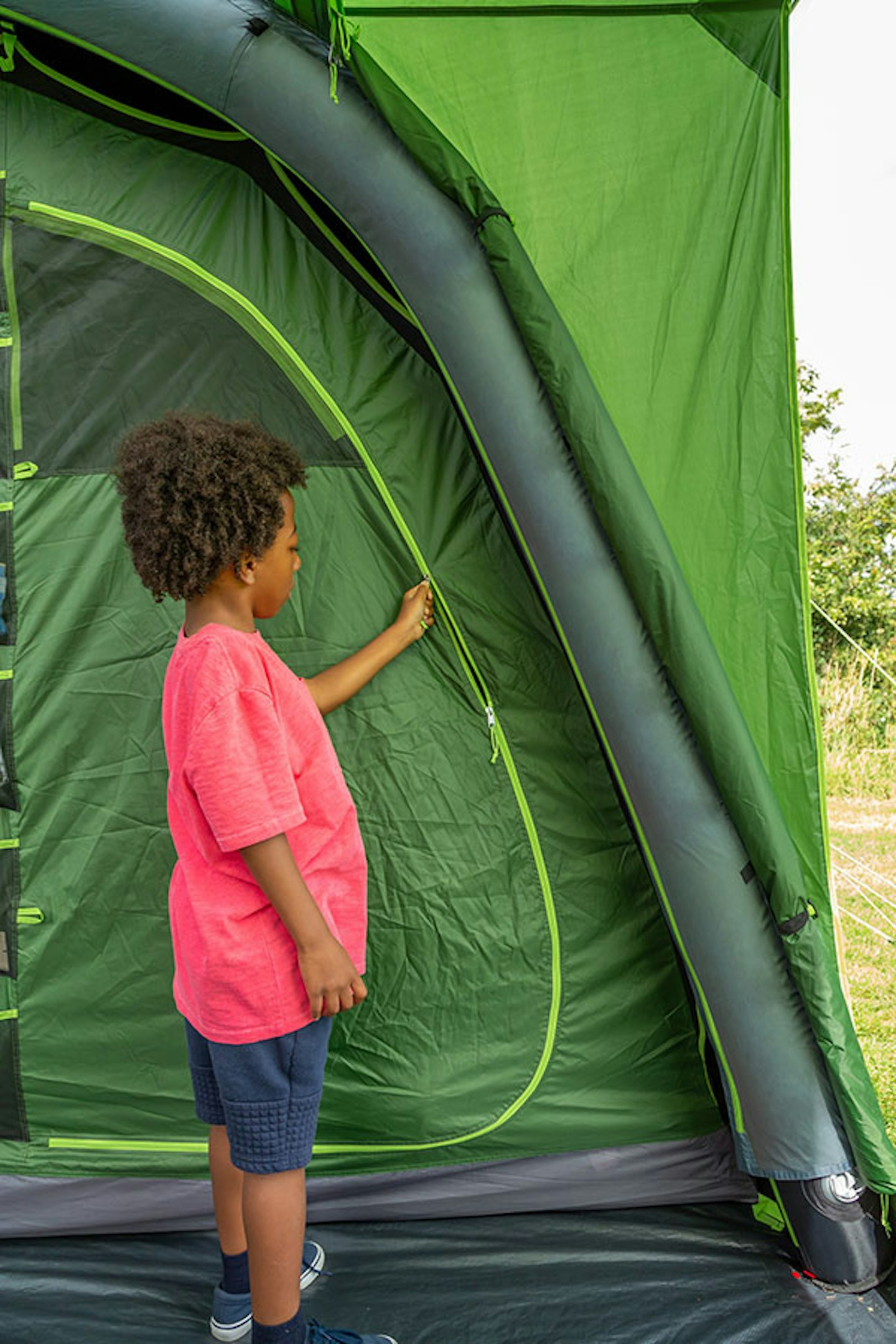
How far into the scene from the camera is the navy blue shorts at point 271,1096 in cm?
140

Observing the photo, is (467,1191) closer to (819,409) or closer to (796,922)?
(796,922)

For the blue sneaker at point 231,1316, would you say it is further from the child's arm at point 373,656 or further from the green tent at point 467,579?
the child's arm at point 373,656

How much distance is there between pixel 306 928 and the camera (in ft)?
4.45

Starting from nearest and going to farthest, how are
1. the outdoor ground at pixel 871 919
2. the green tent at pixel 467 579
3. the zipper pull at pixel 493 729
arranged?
the green tent at pixel 467 579 → the zipper pull at pixel 493 729 → the outdoor ground at pixel 871 919

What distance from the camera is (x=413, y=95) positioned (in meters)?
1.49

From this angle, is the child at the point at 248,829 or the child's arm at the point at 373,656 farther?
the child's arm at the point at 373,656

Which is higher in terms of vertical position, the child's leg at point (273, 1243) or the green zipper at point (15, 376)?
the green zipper at point (15, 376)

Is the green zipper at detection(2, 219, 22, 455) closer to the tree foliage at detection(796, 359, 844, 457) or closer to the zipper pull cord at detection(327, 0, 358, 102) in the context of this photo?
the zipper pull cord at detection(327, 0, 358, 102)

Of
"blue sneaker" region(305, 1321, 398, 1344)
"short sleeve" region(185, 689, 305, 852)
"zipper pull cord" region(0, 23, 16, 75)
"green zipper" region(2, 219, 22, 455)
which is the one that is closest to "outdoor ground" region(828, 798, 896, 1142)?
"blue sneaker" region(305, 1321, 398, 1344)

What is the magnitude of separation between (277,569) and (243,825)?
37cm

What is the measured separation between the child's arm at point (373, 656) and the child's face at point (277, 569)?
0.83 ft

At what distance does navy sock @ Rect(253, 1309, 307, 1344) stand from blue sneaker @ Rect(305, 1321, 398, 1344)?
60 millimetres

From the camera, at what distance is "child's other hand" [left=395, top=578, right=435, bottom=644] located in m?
1.77

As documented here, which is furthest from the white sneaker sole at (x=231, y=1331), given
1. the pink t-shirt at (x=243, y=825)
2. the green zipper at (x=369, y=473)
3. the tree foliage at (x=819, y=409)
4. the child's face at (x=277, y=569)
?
the tree foliage at (x=819, y=409)
